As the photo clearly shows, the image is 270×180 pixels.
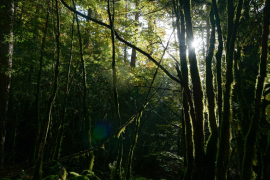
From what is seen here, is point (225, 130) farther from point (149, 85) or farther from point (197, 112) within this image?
point (149, 85)

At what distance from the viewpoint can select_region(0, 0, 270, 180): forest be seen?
2.68 metres

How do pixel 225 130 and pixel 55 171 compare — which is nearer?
pixel 225 130

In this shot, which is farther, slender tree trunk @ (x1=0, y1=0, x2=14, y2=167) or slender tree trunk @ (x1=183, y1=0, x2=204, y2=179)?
slender tree trunk @ (x1=0, y1=0, x2=14, y2=167)

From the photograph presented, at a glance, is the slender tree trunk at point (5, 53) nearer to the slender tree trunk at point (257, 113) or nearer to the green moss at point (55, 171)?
the green moss at point (55, 171)

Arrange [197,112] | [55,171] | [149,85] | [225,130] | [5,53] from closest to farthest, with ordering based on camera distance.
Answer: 1. [225,130]
2. [197,112]
3. [55,171]
4. [5,53]
5. [149,85]

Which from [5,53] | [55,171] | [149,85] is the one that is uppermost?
[5,53]

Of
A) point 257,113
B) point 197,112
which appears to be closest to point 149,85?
point 197,112

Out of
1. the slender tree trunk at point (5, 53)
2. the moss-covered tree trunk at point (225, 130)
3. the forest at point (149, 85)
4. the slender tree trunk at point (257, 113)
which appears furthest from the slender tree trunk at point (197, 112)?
the slender tree trunk at point (5, 53)

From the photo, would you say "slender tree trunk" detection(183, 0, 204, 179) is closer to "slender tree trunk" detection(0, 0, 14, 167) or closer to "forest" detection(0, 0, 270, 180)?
"forest" detection(0, 0, 270, 180)

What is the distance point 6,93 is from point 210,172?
7122 mm

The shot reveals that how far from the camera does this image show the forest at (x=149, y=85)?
2684mm

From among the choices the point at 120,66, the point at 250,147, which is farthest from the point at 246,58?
the point at 120,66

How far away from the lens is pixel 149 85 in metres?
6.55

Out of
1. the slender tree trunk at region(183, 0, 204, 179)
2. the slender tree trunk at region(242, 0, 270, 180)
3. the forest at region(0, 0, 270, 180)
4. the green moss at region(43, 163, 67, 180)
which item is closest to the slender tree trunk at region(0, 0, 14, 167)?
the forest at region(0, 0, 270, 180)
